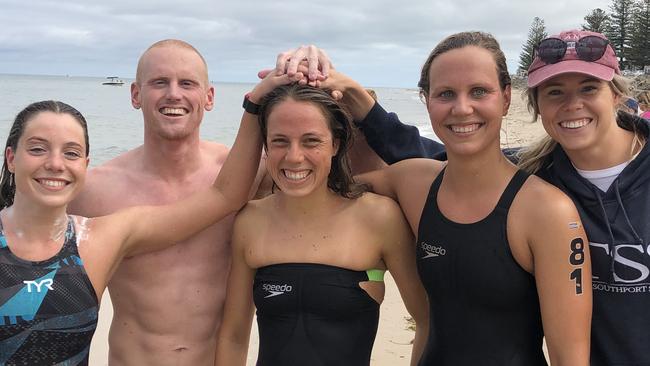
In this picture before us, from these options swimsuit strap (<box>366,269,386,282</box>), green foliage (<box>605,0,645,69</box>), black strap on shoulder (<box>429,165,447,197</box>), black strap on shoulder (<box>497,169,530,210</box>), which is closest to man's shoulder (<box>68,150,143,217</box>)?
swimsuit strap (<box>366,269,386,282</box>)

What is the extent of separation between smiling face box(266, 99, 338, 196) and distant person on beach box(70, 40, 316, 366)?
768mm

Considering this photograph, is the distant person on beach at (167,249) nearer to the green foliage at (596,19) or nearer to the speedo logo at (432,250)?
the speedo logo at (432,250)

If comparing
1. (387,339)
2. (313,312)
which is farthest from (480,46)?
(387,339)

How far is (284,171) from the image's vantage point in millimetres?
2662

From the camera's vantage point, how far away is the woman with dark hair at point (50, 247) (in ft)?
7.77

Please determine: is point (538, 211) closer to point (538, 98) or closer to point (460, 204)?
point (460, 204)

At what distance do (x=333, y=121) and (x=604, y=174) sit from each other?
1275mm

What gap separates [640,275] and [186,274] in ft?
7.52

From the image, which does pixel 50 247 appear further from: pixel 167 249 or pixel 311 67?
pixel 311 67

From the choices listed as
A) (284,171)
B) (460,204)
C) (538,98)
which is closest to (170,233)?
(284,171)

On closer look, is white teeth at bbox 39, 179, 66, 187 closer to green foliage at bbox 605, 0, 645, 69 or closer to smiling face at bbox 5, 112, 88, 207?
smiling face at bbox 5, 112, 88, 207

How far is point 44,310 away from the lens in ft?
7.82

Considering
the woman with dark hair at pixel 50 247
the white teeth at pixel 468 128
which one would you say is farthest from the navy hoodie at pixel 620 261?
the woman with dark hair at pixel 50 247

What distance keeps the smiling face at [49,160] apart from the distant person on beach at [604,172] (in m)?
2.14
